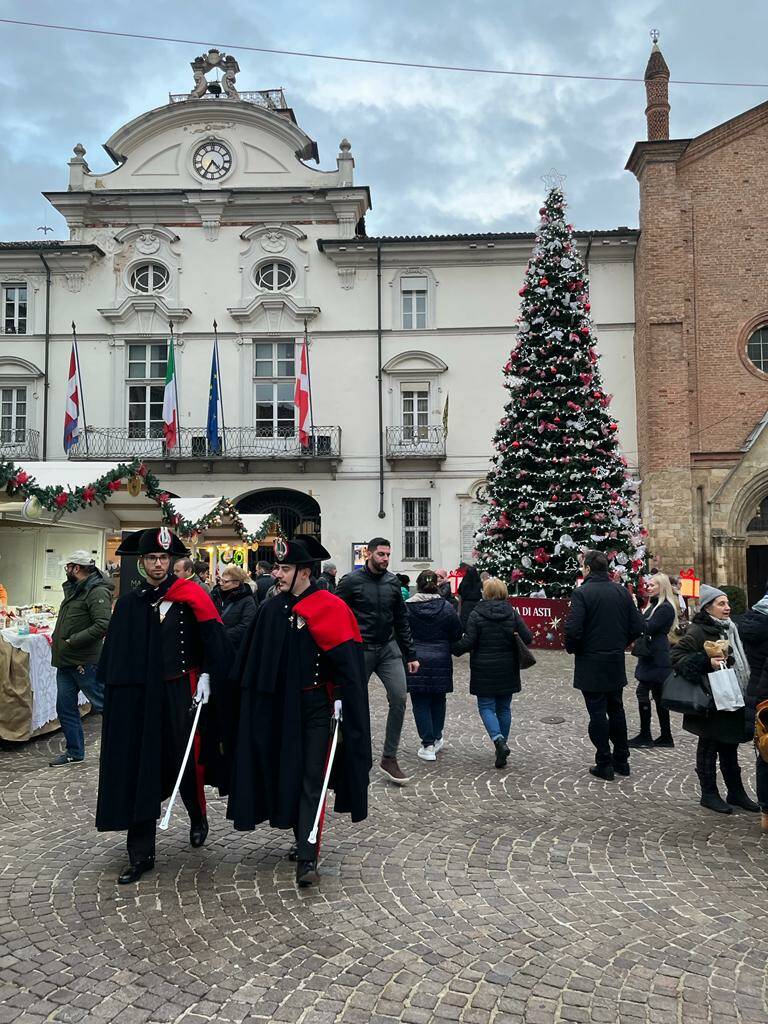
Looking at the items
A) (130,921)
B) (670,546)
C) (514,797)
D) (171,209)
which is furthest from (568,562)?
(171,209)

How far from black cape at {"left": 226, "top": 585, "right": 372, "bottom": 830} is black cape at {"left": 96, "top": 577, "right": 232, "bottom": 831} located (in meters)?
0.32

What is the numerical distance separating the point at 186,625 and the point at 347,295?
2253 cm

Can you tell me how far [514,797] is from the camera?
246 inches

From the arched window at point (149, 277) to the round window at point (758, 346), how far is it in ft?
60.8

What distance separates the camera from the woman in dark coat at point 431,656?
7.18 metres

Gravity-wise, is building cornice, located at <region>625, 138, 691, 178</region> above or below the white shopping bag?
above

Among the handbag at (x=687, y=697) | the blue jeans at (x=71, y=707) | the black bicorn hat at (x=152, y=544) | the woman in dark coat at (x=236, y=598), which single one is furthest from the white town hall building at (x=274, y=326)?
the black bicorn hat at (x=152, y=544)

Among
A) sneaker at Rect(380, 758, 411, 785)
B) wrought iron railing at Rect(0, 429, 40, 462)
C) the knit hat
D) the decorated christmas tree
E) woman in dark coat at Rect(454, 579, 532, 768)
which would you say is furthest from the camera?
wrought iron railing at Rect(0, 429, 40, 462)

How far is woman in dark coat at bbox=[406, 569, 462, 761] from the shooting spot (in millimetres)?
7184

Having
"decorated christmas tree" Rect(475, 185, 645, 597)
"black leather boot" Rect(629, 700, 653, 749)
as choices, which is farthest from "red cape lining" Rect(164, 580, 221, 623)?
"decorated christmas tree" Rect(475, 185, 645, 597)

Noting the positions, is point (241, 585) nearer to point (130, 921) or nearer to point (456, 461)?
point (130, 921)

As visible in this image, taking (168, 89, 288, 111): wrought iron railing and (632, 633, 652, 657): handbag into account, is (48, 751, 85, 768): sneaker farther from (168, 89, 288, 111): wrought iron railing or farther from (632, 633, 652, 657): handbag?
(168, 89, 288, 111): wrought iron railing

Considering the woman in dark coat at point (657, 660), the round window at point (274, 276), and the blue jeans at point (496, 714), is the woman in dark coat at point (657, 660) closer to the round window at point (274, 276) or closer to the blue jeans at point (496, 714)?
the blue jeans at point (496, 714)

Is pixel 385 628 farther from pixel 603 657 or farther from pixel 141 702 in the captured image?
pixel 141 702
